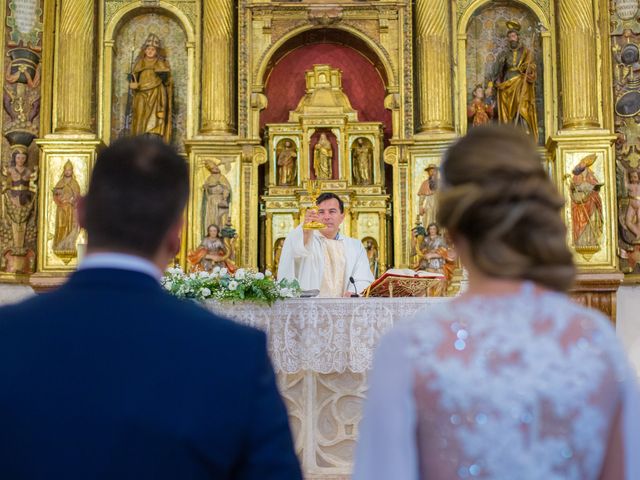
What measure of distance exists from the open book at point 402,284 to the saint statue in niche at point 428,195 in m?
4.87

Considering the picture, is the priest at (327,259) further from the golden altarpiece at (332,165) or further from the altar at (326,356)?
the golden altarpiece at (332,165)

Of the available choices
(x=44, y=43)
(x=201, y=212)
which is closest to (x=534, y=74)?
(x=201, y=212)

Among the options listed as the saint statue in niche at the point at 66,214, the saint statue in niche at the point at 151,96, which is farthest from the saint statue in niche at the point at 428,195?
the saint statue in niche at the point at 66,214

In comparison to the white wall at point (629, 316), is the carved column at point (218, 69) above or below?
above

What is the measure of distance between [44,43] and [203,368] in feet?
39.7

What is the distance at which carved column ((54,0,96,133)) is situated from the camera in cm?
1266

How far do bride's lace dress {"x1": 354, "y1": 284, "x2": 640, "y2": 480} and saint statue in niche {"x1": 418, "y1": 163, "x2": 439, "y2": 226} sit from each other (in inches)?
411

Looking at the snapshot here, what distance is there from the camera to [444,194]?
2068 millimetres

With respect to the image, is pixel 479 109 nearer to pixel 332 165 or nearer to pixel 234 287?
pixel 332 165

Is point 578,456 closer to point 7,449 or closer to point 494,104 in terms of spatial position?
point 7,449

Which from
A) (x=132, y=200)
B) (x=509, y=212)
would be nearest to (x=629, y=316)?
(x=509, y=212)

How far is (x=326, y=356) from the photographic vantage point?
7203 mm

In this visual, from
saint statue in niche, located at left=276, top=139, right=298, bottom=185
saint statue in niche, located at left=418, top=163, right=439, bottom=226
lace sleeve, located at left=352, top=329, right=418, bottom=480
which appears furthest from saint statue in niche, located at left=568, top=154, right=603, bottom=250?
lace sleeve, located at left=352, top=329, right=418, bottom=480

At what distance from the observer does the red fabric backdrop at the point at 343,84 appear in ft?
44.0
